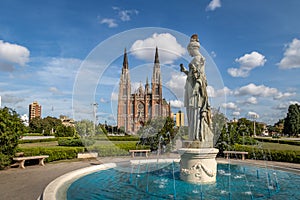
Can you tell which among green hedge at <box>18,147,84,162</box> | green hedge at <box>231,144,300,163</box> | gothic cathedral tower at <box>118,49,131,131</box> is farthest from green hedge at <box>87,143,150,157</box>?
green hedge at <box>231,144,300,163</box>

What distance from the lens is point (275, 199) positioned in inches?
270

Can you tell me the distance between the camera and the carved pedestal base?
335 inches

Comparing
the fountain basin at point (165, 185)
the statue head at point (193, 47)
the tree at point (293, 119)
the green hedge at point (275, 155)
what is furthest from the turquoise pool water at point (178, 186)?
the tree at point (293, 119)

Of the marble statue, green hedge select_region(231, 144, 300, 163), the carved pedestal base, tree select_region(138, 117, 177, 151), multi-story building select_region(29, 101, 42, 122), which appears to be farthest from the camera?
multi-story building select_region(29, 101, 42, 122)

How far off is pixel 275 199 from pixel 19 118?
42.8ft

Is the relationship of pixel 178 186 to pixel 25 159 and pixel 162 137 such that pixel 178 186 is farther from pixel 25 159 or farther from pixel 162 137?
pixel 162 137

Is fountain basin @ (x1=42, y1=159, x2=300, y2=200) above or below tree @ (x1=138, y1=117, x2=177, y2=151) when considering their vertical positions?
below

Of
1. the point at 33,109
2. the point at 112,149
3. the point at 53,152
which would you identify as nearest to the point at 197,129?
the point at 112,149

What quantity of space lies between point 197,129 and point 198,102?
102cm

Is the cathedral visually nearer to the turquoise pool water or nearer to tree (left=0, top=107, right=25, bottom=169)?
the turquoise pool water

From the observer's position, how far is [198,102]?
9.16 metres

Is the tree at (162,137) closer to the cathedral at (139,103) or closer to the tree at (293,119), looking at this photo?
the cathedral at (139,103)

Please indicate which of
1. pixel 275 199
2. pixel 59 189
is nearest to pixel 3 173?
pixel 59 189

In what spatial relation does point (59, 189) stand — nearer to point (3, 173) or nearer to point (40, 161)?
point (3, 173)
